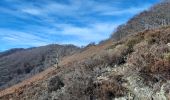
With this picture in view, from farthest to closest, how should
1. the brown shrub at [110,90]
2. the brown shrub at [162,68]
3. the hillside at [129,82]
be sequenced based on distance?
the brown shrub at [110,90] → the brown shrub at [162,68] → the hillside at [129,82]

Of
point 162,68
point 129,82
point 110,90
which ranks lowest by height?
point 110,90

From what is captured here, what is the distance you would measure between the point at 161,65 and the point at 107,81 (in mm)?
2933

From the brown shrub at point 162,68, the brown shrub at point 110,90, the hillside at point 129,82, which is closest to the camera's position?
the hillside at point 129,82

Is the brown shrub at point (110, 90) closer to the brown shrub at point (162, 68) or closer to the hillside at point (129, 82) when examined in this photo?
the hillside at point (129, 82)

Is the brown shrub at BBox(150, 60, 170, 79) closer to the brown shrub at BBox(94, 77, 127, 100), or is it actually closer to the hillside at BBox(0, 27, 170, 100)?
the hillside at BBox(0, 27, 170, 100)

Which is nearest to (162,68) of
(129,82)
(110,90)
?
(129,82)

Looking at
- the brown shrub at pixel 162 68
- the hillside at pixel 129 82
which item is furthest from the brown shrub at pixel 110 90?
the brown shrub at pixel 162 68

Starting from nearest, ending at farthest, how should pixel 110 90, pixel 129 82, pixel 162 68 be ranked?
pixel 162 68 → pixel 129 82 → pixel 110 90

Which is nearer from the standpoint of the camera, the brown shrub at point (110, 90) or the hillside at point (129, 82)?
the hillside at point (129, 82)

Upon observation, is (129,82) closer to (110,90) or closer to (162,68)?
(110,90)

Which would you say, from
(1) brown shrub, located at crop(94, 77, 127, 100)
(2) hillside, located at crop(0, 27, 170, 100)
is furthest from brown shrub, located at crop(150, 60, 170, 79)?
(1) brown shrub, located at crop(94, 77, 127, 100)

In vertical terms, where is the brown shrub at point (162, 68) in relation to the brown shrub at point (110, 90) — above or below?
above

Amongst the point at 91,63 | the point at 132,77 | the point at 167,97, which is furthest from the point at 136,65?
the point at 91,63

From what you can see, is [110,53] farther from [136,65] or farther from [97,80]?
[136,65]
